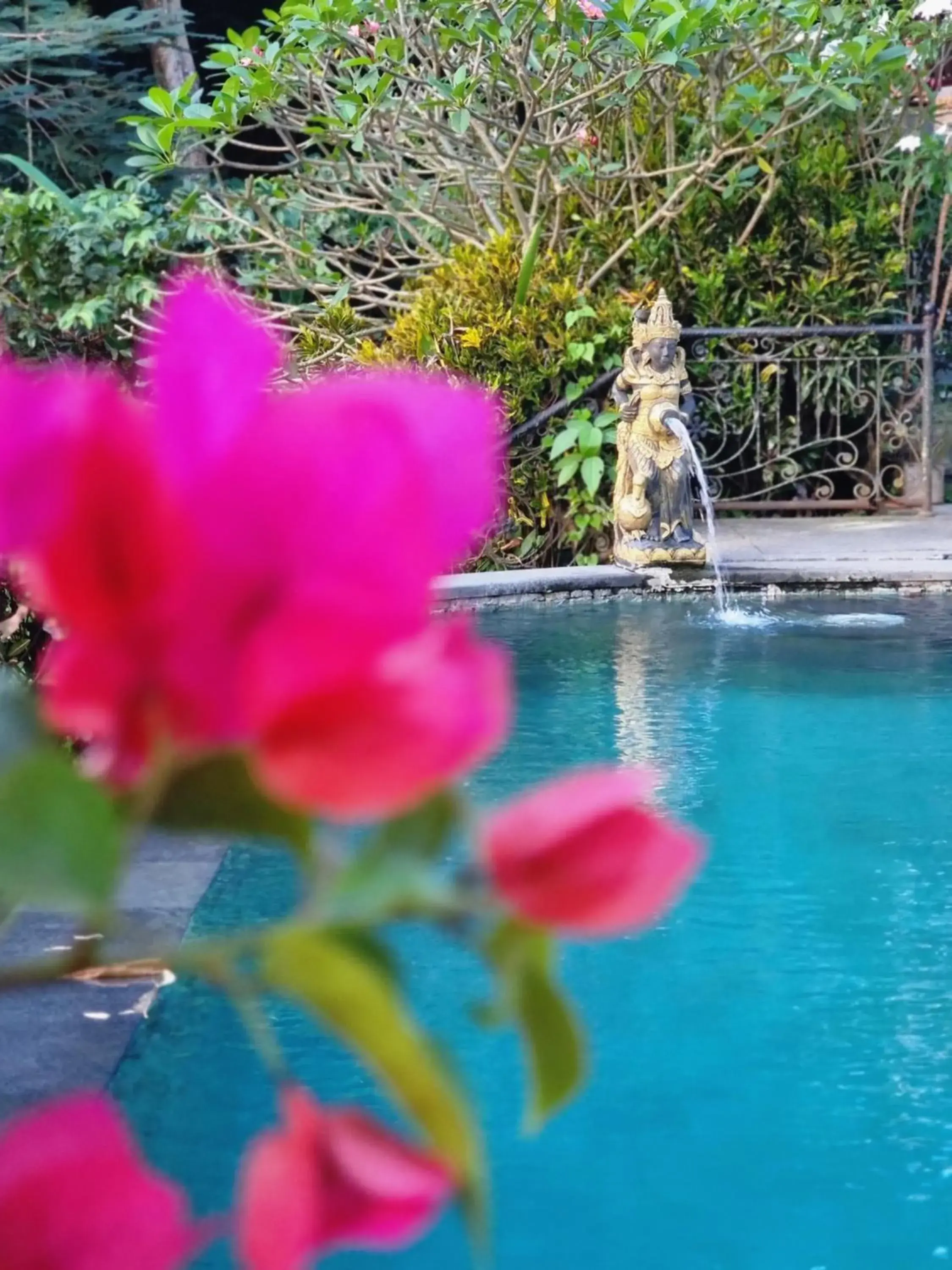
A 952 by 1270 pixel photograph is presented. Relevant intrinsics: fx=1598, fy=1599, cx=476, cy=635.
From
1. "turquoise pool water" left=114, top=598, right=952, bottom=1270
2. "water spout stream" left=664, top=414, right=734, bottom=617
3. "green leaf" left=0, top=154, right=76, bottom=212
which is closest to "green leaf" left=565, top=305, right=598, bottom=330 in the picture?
"water spout stream" left=664, top=414, right=734, bottom=617

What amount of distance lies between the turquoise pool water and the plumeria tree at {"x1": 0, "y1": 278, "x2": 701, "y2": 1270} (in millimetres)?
1819

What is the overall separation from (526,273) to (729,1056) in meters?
5.55

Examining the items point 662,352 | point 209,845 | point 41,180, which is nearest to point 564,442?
point 662,352

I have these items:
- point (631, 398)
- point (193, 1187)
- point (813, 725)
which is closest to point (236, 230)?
point (631, 398)

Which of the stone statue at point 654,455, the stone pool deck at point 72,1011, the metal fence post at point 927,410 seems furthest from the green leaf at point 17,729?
the metal fence post at point 927,410

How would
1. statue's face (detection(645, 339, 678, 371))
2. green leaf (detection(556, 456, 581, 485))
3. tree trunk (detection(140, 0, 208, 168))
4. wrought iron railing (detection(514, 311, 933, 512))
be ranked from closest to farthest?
statue's face (detection(645, 339, 678, 371))
green leaf (detection(556, 456, 581, 485))
wrought iron railing (detection(514, 311, 933, 512))
tree trunk (detection(140, 0, 208, 168))

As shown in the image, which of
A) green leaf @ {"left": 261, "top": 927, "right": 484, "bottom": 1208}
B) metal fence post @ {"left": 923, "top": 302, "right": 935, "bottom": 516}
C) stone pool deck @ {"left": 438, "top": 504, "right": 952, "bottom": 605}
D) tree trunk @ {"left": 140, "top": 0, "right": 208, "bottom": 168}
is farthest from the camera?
tree trunk @ {"left": 140, "top": 0, "right": 208, "bottom": 168}

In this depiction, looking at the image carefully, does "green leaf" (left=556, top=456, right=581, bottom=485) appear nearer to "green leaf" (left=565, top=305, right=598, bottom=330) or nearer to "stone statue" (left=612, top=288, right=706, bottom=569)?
"stone statue" (left=612, top=288, right=706, bottom=569)

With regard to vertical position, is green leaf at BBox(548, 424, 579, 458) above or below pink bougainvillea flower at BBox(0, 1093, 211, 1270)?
above

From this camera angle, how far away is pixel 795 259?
30.5ft

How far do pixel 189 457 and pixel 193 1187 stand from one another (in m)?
2.07

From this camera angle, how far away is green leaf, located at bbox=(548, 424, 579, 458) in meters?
7.67

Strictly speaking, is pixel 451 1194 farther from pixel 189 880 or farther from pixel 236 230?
pixel 236 230

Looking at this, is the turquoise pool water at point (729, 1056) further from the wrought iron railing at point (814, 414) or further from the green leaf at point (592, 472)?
the wrought iron railing at point (814, 414)
